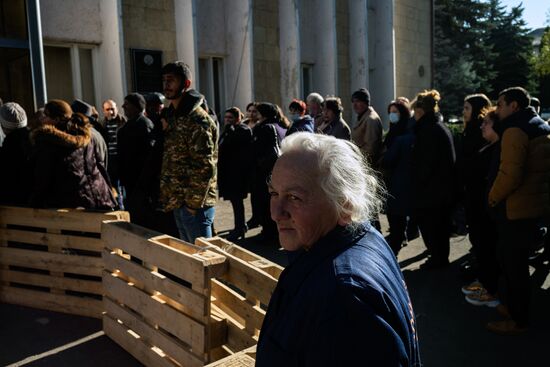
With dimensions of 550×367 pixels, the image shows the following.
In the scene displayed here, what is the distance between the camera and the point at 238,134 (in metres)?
7.26

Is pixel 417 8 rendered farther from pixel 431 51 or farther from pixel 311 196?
pixel 311 196

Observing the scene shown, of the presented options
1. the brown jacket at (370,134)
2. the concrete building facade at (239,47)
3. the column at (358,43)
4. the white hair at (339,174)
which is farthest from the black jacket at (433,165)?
the column at (358,43)

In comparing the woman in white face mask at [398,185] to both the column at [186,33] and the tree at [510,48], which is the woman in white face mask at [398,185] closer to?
the column at [186,33]

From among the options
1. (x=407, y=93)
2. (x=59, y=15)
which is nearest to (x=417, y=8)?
(x=407, y=93)

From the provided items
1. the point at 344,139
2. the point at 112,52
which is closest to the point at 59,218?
the point at 344,139

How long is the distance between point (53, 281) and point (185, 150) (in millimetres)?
1824

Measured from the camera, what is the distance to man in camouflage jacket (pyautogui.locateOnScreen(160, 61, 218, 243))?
4.32 meters

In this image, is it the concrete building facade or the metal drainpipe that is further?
the concrete building facade

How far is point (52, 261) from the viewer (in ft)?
15.3

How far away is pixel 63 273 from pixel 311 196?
3869mm

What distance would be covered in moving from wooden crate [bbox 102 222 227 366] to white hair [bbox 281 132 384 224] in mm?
1572

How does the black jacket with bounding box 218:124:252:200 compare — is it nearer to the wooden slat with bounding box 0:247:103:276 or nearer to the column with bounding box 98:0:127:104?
the wooden slat with bounding box 0:247:103:276

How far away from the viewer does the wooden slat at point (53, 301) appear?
461cm

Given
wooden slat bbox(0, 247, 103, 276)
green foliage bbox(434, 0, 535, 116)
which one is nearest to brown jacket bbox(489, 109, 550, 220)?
wooden slat bbox(0, 247, 103, 276)
